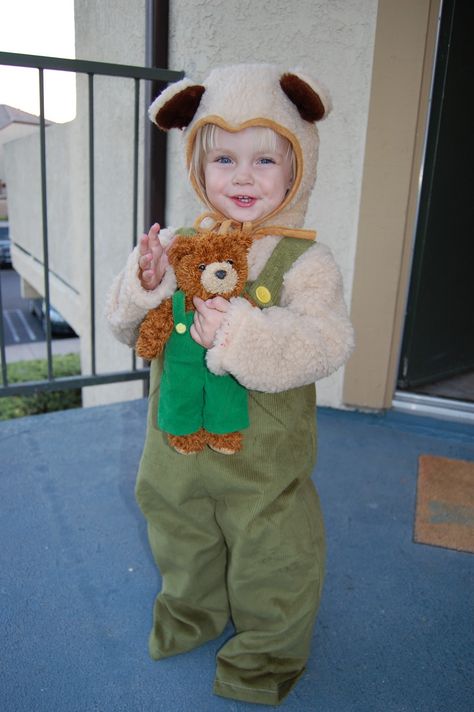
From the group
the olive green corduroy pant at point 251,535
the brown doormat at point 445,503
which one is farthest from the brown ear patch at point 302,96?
the brown doormat at point 445,503

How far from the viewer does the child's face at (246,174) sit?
3.73 feet

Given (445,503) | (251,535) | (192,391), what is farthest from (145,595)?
(445,503)

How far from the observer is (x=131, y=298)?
3.78ft

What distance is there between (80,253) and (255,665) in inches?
179

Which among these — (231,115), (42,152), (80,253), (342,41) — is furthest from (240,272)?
(80,253)

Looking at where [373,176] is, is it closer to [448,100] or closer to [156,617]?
[448,100]

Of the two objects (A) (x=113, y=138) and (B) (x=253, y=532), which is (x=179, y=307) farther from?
(A) (x=113, y=138)

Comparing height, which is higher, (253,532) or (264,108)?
(264,108)

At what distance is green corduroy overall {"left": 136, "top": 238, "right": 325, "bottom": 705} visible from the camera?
122 centimetres

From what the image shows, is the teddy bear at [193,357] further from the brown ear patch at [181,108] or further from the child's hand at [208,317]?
the brown ear patch at [181,108]

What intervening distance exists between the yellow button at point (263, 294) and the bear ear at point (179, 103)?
0.38m

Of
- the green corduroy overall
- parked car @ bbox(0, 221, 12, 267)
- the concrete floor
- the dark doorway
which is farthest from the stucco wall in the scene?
parked car @ bbox(0, 221, 12, 267)

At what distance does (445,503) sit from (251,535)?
1.08 meters

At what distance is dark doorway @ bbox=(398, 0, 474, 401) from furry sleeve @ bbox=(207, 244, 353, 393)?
1738 mm
